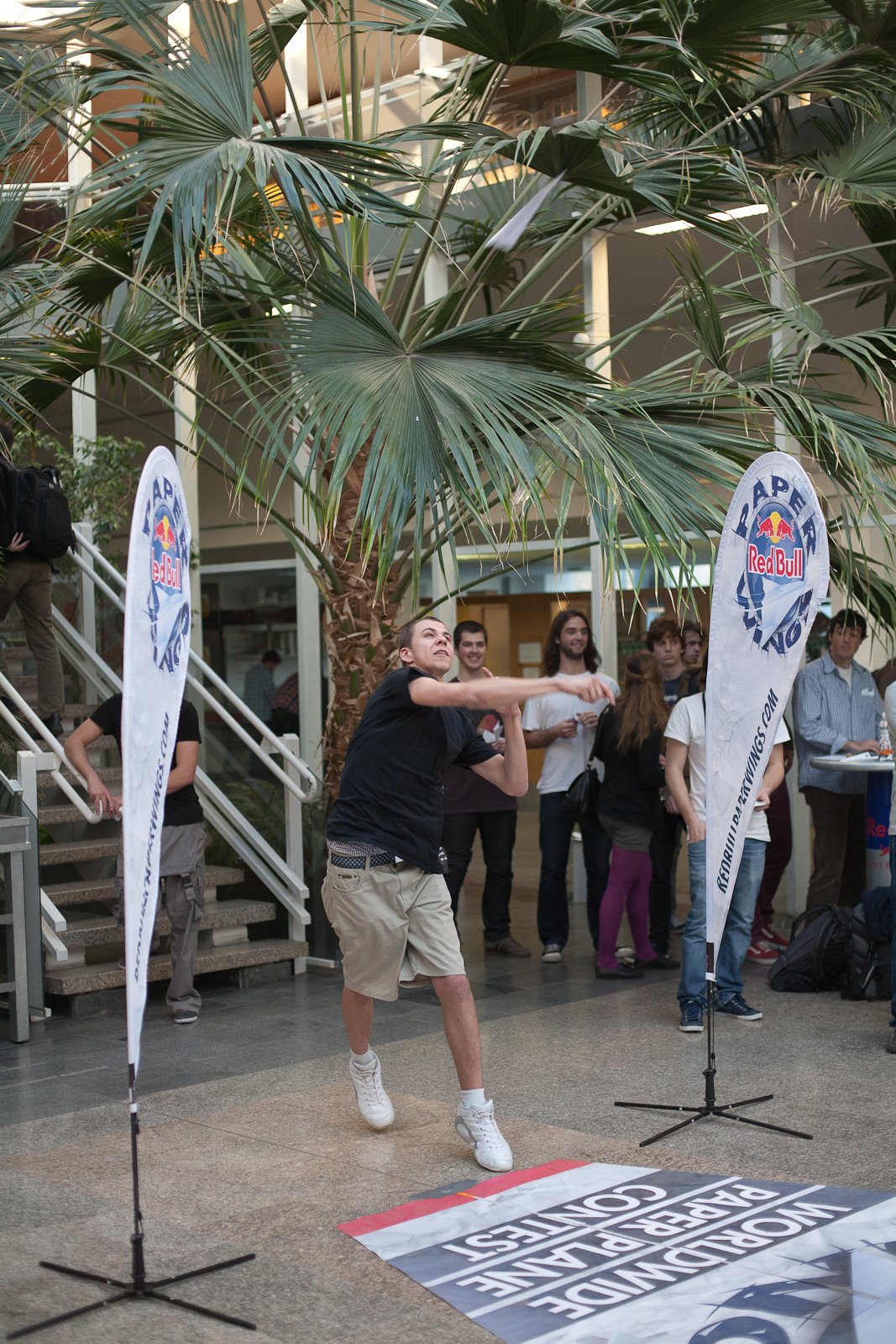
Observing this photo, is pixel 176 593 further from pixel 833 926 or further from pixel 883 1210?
pixel 833 926

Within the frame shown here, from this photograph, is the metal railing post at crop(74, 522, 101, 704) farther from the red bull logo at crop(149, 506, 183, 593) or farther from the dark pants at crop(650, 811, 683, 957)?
the red bull logo at crop(149, 506, 183, 593)

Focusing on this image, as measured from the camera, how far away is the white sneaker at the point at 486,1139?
446 cm

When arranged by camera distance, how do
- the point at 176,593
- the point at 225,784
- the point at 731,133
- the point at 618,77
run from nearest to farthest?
the point at 176,593, the point at 618,77, the point at 731,133, the point at 225,784

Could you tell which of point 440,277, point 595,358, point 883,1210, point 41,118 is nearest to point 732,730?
point 883,1210

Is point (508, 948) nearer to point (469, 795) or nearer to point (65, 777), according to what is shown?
point (469, 795)

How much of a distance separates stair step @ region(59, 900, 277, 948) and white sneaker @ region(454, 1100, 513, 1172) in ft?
9.45

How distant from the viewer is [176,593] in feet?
12.7

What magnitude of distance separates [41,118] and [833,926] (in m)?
5.28

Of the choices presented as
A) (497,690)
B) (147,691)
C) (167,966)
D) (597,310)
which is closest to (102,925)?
(167,966)

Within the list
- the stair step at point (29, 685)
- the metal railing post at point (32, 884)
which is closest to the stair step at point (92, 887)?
the metal railing post at point (32, 884)

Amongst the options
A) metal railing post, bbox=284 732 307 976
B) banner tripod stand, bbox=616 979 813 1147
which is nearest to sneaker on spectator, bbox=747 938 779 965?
metal railing post, bbox=284 732 307 976

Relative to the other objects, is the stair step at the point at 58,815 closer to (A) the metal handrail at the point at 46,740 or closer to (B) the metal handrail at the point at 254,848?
(A) the metal handrail at the point at 46,740

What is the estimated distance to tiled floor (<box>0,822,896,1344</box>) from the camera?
3.66 m

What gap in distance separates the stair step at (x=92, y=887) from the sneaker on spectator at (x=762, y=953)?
9.26ft
